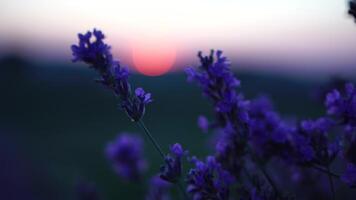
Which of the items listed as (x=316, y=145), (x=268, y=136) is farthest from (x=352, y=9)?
(x=268, y=136)

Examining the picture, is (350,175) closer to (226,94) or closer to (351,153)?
(351,153)

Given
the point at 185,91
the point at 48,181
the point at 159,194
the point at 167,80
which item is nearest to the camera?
the point at 159,194

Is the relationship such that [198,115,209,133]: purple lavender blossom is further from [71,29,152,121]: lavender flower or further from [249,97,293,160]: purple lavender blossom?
[71,29,152,121]: lavender flower

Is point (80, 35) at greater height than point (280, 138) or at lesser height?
greater

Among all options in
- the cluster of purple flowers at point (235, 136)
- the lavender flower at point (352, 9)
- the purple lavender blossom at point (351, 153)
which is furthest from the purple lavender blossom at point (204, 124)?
the lavender flower at point (352, 9)

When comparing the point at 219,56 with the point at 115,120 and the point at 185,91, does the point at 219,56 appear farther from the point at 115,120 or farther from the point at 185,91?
the point at 185,91

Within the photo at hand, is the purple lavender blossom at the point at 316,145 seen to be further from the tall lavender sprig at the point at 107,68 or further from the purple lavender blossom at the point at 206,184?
the tall lavender sprig at the point at 107,68

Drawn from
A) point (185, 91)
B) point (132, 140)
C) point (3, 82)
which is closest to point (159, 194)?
point (132, 140)
